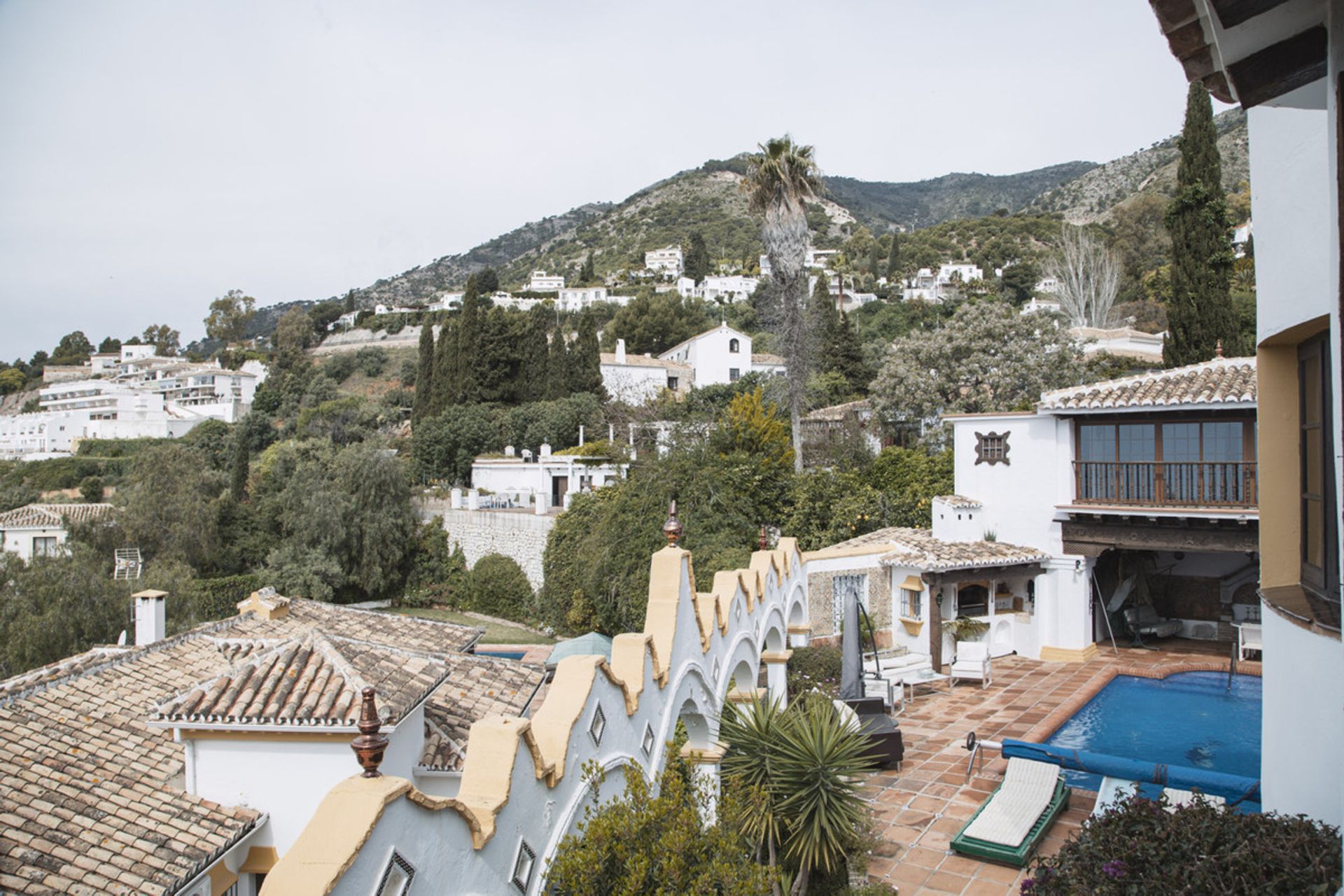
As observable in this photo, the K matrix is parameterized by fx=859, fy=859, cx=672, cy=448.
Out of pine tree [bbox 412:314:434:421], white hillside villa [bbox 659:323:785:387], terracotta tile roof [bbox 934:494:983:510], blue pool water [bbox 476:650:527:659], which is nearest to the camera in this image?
terracotta tile roof [bbox 934:494:983:510]

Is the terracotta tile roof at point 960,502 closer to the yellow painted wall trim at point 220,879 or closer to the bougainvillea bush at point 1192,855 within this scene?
the bougainvillea bush at point 1192,855

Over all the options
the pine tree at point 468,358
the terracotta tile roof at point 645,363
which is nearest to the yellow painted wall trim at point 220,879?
the pine tree at point 468,358

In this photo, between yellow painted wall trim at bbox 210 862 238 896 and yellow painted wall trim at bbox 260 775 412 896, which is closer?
yellow painted wall trim at bbox 260 775 412 896

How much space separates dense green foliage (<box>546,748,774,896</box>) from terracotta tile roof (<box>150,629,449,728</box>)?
3.12m

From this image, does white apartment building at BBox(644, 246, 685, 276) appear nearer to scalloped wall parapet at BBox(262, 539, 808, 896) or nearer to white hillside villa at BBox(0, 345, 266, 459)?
white hillside villa at BBox(0, 345, 266, 459)

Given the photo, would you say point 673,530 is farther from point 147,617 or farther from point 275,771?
point 147,617

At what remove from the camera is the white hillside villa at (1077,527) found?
49.8 ft

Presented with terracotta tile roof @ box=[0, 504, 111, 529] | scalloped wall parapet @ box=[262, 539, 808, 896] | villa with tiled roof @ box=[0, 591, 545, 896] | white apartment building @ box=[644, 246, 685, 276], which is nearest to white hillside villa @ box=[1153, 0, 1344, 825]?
scalloped wall parapet @ box=[262, 539, 808, 896]

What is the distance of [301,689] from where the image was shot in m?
8.12

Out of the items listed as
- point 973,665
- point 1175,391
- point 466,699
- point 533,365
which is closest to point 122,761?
point 466,699

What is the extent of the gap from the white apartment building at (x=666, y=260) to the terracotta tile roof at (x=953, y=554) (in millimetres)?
106879

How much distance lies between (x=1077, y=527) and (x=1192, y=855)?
13.6 m

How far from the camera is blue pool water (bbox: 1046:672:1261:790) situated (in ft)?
38.2

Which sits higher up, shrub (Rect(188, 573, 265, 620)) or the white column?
the white column
